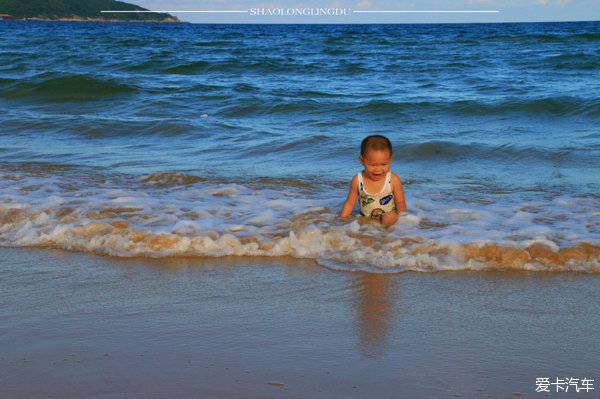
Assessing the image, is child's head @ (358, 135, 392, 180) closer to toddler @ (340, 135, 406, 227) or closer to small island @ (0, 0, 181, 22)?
toddler @ (340, 135, 406, 227)

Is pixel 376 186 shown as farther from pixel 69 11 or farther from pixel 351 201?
pixel 69 11

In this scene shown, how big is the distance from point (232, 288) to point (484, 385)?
140 cm

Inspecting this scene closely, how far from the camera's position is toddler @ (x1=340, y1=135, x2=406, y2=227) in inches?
167

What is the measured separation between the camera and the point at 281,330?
8.30 ft

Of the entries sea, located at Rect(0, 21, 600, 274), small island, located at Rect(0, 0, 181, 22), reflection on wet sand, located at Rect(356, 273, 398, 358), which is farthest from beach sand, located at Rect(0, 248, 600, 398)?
small island, located at Rect(0, 0, 181, 22)

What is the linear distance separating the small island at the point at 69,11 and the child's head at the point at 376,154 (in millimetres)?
104281

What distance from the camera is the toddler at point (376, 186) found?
4254mm

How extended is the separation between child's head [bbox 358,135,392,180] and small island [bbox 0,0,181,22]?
104m

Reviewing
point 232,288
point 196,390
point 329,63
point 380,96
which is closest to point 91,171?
point 232,288

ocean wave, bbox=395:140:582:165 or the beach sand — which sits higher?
ocean wave, bbox=395:140:582:165

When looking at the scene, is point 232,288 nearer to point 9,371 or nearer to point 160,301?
point 160,301

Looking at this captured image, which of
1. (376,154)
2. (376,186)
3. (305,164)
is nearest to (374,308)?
(376,154)

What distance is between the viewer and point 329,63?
663 inches

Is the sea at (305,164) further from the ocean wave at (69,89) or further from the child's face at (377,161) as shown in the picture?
the child's face at (377,161)
